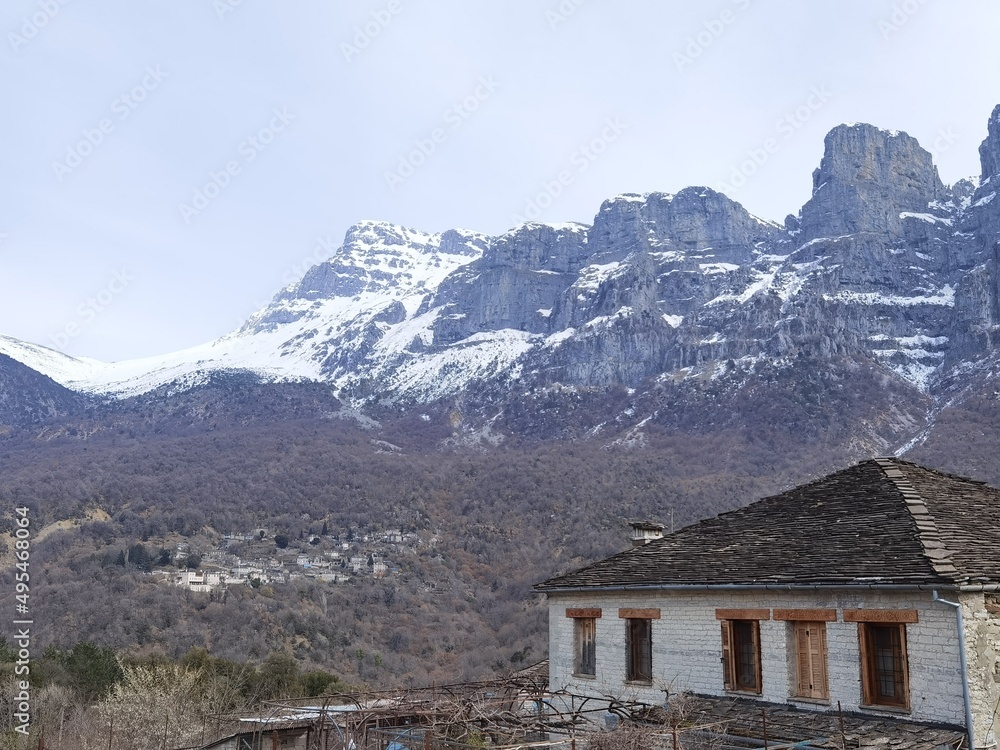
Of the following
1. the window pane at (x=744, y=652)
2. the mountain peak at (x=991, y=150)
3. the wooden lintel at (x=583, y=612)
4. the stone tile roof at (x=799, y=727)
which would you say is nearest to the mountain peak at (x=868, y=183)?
the mountain peak at (x=991, y=150)

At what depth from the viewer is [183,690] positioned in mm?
32719

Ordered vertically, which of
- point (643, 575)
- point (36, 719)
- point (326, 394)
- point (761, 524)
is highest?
point (326, 394)

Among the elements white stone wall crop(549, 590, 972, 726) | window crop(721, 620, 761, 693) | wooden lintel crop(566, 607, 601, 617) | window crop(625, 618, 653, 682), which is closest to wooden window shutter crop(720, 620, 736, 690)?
window crop(721, 620, 761, 693)

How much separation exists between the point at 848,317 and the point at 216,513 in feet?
393

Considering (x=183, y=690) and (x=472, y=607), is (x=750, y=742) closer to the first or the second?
(x=183, y=690)

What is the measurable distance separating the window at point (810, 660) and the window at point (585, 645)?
17.8 feet

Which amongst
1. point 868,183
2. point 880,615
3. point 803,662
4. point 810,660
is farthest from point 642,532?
point 868,183

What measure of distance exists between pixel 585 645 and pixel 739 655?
4.65 m

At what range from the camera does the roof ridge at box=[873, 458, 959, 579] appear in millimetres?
13805

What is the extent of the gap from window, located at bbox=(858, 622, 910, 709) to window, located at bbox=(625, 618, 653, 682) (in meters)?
5.05

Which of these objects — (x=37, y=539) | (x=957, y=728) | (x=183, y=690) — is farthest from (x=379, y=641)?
(x=957, y=728)

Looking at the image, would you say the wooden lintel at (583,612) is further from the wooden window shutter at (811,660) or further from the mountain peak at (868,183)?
the mountain peak at (868,183)

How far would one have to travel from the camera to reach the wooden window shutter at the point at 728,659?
16.8 m

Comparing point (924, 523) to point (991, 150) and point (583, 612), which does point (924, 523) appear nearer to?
point (583, 612)
